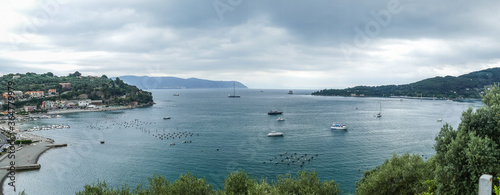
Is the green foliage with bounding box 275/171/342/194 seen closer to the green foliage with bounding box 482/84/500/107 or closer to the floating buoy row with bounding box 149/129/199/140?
the green foliage with bounding box 482/84/500/107

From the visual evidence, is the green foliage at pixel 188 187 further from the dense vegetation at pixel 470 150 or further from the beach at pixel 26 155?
the beach at pixel 26 155

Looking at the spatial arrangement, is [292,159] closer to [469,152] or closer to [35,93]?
Result: [469,152]

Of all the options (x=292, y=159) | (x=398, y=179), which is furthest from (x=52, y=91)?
(x=398, y=179)

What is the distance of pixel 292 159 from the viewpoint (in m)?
41.8

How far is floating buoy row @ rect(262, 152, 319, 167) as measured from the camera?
4009cm

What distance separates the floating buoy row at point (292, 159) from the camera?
4009 cm

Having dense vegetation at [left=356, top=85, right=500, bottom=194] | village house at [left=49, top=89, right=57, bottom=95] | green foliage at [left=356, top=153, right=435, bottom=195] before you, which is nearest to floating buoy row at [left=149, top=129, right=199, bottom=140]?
green foliage at [left=356, top=153, right=435, bottom=195]

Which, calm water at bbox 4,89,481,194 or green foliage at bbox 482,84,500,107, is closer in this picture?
green foliage at bbox 482,84,500,107

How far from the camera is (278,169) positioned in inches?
1471

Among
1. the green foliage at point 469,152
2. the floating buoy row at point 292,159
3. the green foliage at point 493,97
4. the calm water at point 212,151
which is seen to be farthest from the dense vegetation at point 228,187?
the floating buoy row at point 292,159

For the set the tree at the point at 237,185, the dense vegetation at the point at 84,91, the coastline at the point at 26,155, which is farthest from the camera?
the dense vegetation at the point at 84,91

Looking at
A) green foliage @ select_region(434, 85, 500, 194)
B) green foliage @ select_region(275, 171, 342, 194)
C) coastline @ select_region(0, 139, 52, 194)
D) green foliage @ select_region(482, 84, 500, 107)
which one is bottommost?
coastline @ select_region(0, 139, 52, 194)

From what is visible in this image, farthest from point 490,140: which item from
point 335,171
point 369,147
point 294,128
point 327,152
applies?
point 294,128

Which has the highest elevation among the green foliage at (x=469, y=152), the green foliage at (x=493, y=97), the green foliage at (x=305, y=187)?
the green foliage at (x=493, y=97)
